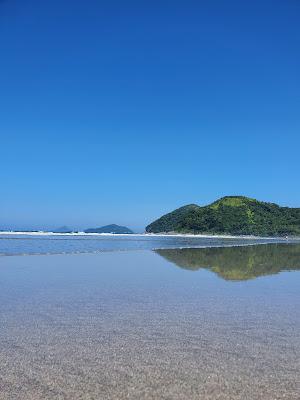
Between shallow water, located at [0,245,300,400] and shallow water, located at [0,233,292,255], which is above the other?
shallow water, located at [0,233,292,255]

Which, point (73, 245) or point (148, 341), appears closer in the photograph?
point (148, 341)

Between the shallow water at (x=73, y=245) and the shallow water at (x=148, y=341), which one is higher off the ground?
the shallow water at (x=73, y=245)

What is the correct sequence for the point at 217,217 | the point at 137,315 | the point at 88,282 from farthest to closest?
the point at 217,217
the point at 88,282
the point at 137,315

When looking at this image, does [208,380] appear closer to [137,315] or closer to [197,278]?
[137,315]

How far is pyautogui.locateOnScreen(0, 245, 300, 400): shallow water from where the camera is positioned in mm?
4762

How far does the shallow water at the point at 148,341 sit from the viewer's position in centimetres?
476

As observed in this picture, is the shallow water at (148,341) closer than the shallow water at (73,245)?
Yes

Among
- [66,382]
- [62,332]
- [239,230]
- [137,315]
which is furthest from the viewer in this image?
[239,230]

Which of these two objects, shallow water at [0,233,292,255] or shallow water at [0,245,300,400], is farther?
shallow water at [0,233,292,255]

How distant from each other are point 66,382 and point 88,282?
8.91m

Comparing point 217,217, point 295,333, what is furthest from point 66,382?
point 217,217

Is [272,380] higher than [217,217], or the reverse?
[217,217]

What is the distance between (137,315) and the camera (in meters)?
8.70

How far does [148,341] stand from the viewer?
6.68 meters
